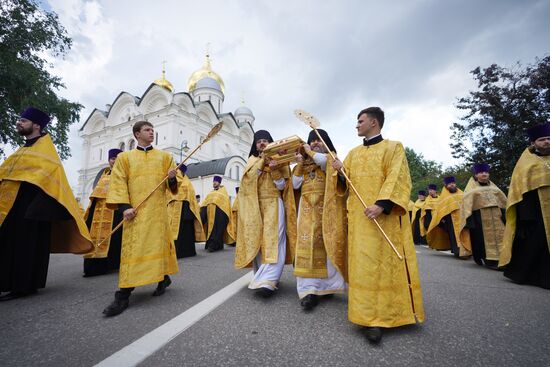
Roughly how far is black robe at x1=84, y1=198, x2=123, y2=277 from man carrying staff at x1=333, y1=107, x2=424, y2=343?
168 inches

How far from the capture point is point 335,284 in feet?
11.0

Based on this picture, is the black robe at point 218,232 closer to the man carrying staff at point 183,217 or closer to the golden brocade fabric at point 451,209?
the man carrying staff at point 183,217

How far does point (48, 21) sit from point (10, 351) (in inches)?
630

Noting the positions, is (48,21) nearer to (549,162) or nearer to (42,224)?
(42,224)

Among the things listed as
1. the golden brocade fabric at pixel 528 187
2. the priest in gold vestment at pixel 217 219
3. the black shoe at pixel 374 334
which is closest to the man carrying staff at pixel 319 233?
the black shoe at pixel 374 334

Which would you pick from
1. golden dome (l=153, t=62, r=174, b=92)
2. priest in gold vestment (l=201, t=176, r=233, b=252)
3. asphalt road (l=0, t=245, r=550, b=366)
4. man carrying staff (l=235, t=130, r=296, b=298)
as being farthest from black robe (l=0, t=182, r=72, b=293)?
golden dome (l=153, t=62, r=174, b=92)

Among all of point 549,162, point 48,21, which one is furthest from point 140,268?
point 48,21

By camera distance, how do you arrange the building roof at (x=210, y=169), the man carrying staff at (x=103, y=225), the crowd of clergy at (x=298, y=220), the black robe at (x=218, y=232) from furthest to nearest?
the building roof at (x=210, y=169) < the black robe at (x=218, y=232) < the man carrying staff at (x=103, y=225) < the crowd of clergy at (x=298, y=220)

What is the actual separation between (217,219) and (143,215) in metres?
6.21

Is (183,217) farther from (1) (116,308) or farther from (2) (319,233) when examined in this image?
(2) (319,233)

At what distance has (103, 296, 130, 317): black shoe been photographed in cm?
279

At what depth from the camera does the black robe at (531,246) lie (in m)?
4.13

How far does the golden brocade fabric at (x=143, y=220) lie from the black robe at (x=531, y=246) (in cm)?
496

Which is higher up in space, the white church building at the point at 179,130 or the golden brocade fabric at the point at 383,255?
the white church building at the point at 179,130
